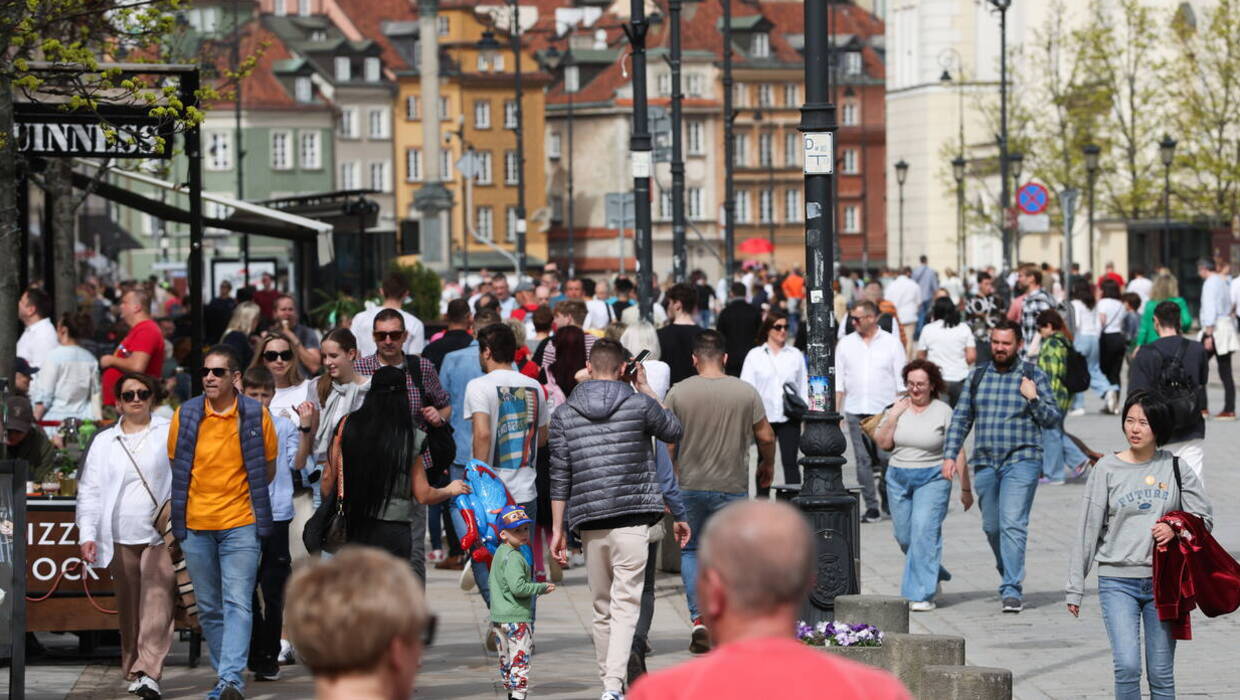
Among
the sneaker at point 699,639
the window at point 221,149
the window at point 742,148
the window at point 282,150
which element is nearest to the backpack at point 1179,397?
the sneaker at point 699,639

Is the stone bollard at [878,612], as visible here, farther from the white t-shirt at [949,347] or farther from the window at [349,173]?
the window at [349,173]

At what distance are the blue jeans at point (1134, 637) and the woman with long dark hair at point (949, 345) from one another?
1259 centimetres

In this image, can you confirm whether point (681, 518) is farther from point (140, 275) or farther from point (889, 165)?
point (140, 275)

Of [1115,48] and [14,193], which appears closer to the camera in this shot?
[14,193]

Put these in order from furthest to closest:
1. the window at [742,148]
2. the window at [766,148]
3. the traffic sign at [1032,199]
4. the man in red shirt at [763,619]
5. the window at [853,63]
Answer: the window at [853,63] < the window at [742,148] < the window at [766,148] < the traffic sign at [1032,199] < the man in red shirt at [763,619]

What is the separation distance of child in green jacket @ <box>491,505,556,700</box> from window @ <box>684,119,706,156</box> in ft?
350

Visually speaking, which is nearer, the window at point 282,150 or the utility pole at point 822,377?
the utility pole at point 822,377

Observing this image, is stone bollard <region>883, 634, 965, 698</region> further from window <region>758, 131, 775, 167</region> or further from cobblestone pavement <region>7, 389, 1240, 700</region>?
window <region>758, 131, 775, 167</region>

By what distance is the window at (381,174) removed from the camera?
379 feet

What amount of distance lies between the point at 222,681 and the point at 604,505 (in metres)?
1.90

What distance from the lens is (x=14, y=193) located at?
13.9 meters

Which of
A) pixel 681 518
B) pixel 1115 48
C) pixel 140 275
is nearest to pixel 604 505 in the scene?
pixel 681 518

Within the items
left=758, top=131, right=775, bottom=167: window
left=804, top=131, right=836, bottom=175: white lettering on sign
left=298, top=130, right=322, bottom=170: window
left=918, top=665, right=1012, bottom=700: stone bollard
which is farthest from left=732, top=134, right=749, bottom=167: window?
left=918, top=665, right=1012, bottom=700: stone bollard

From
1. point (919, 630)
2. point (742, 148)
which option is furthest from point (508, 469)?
point (742, 148)
